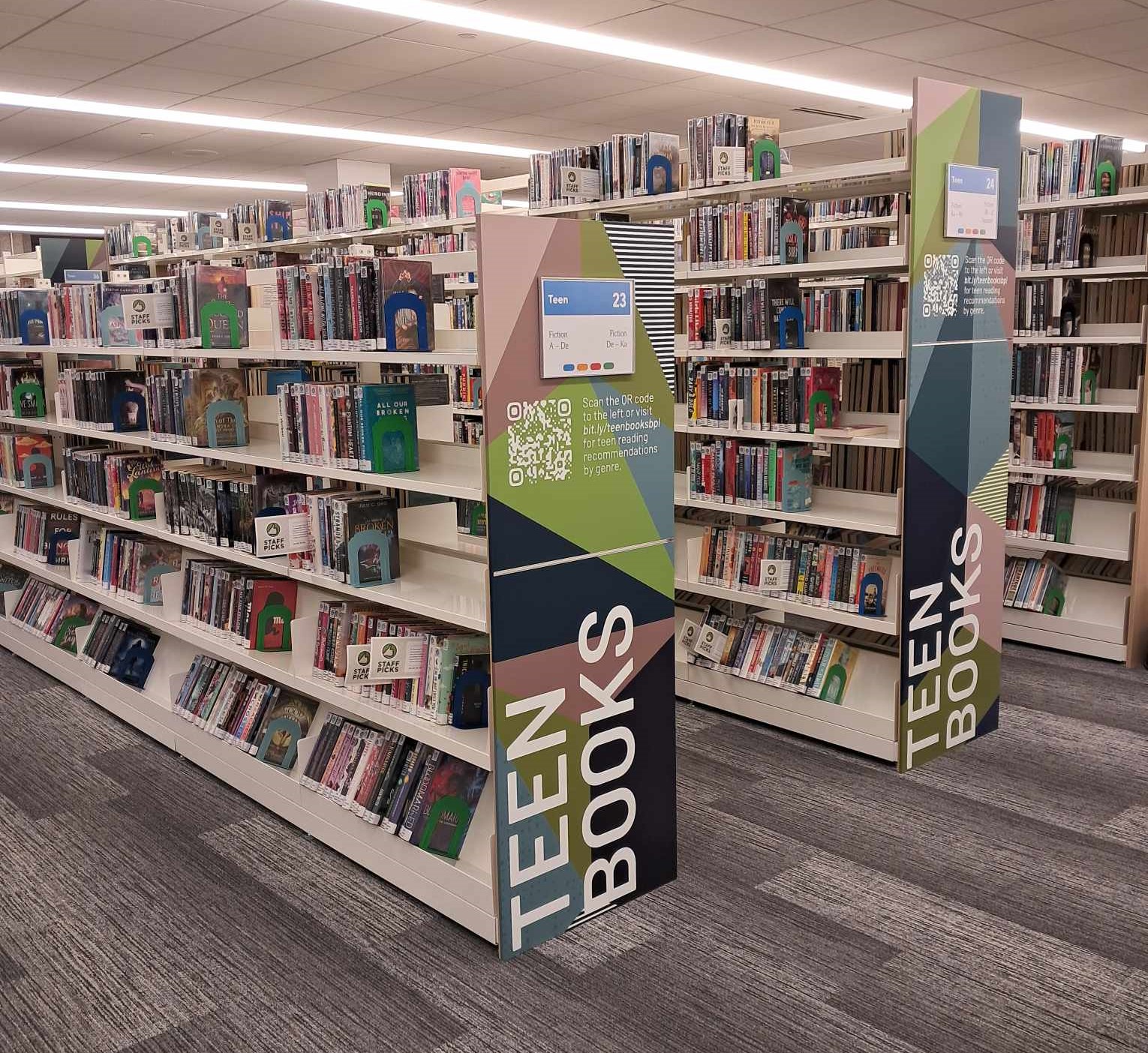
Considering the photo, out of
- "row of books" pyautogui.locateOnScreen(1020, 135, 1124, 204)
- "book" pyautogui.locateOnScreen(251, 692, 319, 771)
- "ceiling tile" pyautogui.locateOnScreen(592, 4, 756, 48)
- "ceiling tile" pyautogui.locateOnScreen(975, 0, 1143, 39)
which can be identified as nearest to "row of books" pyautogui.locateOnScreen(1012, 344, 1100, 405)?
"row of books" pyautogui.locateOnScreen(1020, 135, 1124, 204)

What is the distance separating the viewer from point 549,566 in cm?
291

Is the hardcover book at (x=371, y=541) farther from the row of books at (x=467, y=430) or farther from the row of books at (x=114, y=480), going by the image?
the row of books at (x=467, y=430)

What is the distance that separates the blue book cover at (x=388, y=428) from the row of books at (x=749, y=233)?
1.73m

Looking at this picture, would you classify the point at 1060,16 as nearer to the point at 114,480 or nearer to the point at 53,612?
the point at 114,480

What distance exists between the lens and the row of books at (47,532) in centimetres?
550

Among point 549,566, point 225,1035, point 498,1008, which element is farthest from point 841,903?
point 225,1035

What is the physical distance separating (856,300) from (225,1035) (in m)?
4.36

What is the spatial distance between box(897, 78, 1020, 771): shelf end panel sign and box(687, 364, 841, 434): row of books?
46 cm

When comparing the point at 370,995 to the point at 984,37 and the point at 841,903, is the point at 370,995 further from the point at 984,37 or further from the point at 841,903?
the point at 984,37

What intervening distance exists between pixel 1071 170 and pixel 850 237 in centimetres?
206

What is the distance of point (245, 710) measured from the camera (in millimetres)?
4074

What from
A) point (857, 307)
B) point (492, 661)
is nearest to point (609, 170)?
point (857, 307)

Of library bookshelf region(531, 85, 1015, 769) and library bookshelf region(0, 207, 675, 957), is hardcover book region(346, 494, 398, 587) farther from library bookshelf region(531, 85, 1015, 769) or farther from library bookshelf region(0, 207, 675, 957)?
library bookshelf region(531, 85, 1015, 769)

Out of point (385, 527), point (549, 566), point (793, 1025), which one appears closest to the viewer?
point (793, 1025)
